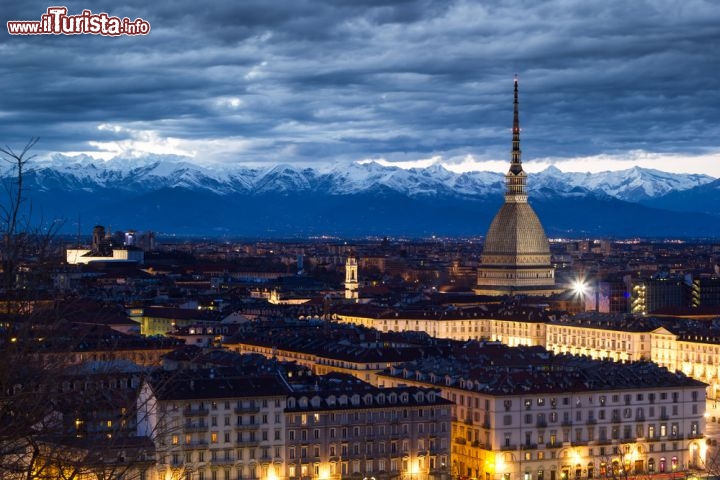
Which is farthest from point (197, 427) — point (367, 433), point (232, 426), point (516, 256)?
point (516, 256)

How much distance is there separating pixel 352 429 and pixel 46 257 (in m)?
46.1

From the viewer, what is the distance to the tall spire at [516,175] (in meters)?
169

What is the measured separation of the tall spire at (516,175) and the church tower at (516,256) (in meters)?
0.15

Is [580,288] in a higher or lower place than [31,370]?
lower

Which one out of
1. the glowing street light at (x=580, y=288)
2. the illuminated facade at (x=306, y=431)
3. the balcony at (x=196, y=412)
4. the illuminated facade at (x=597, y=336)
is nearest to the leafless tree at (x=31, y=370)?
the illuminated facade at (x=306, y=431)

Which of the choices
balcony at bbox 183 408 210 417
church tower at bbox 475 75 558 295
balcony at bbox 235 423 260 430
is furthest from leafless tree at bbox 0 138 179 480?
church tower at bbox 475 75 558 295

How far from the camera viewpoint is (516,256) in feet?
532

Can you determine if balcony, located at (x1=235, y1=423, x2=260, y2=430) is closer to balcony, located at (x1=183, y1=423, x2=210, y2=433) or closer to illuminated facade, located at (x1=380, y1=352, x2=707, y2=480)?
balcony, located at (x1=183, y1=423, x2=210, y2=433)

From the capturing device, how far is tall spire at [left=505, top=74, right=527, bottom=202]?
16862cm

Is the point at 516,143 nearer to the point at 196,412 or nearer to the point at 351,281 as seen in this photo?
the point at 351,281

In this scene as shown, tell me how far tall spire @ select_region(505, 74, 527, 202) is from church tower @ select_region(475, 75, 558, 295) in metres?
0.15

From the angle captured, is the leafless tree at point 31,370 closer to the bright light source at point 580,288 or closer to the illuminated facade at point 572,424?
the illuminated facade at point 572,424

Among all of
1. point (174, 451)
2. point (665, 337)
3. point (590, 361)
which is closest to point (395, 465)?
point (174, 451)

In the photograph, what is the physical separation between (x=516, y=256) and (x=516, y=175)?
36.3 feet
